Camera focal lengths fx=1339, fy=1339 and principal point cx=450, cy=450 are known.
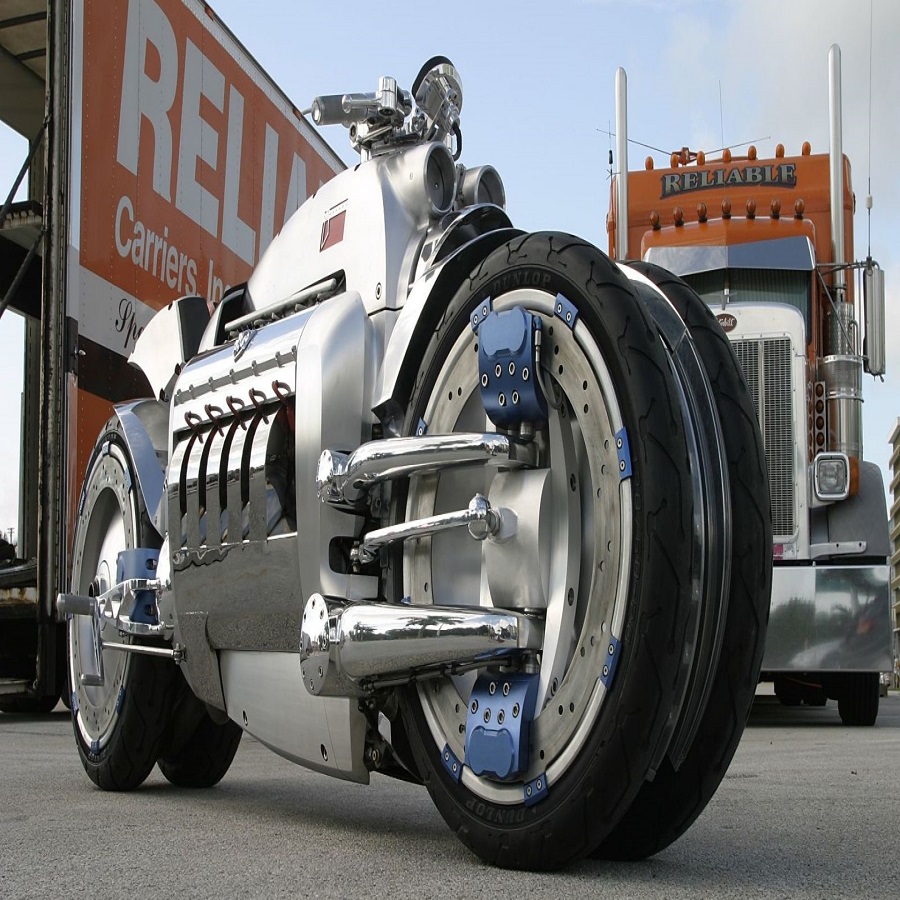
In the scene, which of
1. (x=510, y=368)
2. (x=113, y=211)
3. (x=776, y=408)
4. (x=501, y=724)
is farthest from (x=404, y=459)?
(x=113, y=211)

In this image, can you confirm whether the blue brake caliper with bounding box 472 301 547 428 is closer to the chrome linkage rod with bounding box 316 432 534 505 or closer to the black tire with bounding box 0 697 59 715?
the chrome linkage rod with bounding box 316 432 534 505

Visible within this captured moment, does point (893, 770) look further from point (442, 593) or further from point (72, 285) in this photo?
point (72, 285)

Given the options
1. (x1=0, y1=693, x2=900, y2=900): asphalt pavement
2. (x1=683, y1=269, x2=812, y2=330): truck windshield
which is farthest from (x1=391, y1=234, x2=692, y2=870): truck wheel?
(x1=683, y1=269, x2=812, y2=330): truck windshield

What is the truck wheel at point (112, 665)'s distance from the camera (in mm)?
3775

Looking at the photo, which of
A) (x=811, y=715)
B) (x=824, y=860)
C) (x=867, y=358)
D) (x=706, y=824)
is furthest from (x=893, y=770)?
(x=811, y=715)

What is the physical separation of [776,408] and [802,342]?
0.46m

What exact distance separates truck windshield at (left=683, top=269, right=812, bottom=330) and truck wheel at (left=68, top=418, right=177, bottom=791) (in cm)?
491

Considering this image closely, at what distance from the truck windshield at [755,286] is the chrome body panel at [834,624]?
5.92 feet

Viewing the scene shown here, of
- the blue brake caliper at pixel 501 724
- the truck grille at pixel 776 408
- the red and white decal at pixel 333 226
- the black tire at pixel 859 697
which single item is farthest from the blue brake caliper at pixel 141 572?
the black tire at pixel 859 697

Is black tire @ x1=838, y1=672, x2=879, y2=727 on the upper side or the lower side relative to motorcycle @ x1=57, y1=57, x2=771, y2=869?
lower

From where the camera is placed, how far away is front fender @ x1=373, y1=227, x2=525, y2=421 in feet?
9.23

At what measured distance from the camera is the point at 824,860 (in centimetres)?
243

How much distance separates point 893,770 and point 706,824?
5.99 ft

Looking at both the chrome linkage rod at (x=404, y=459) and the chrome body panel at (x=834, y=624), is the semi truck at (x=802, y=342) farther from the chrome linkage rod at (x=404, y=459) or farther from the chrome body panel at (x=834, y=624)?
the chrome linkage rod at (x=404, y=459)
